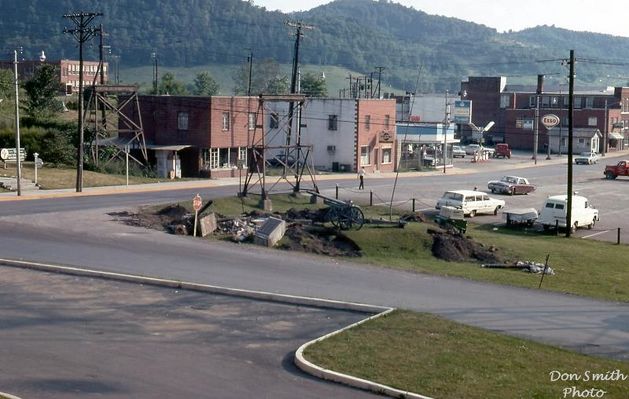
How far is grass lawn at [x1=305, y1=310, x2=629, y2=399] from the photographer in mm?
15000

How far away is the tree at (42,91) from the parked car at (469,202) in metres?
36.2

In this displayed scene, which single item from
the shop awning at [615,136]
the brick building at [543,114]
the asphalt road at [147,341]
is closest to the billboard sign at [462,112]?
the brick building at [543,114]

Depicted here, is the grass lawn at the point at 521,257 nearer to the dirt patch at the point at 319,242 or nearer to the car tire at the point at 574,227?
the dirt patch at the point at 319,242

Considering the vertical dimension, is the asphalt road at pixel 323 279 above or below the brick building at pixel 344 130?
below

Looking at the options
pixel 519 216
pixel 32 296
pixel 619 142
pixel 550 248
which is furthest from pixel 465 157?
pixel 32 296

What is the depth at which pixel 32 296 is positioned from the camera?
21344 millimetres

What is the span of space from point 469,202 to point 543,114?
7223 centimetres

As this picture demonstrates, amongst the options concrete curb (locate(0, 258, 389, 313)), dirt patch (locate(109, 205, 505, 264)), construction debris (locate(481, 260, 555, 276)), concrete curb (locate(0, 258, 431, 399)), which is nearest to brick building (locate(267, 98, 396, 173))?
dirt patch (locate(109, 205, 505, 264))

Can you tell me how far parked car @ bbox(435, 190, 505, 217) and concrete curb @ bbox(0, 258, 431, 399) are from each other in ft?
83.2

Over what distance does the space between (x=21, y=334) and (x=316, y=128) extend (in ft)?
187

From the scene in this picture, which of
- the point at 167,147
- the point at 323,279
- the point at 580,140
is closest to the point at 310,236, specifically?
the point at 323,279

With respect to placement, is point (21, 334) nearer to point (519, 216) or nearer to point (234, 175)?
point (519, 216)

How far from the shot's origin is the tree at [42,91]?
7031 cm

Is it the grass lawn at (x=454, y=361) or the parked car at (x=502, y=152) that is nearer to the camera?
the grass lawn at (x=454, y=361)
